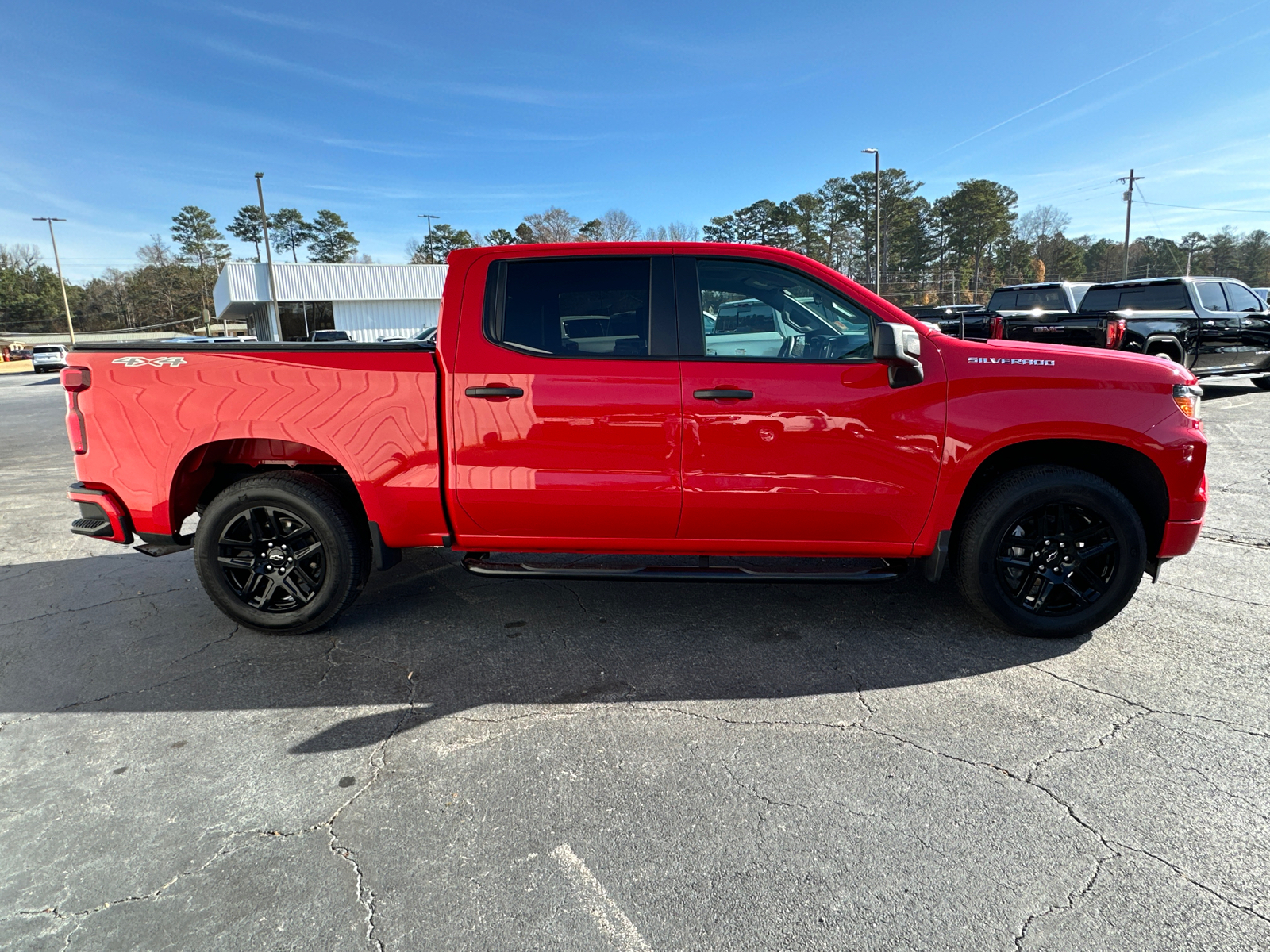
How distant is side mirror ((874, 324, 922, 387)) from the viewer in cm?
323

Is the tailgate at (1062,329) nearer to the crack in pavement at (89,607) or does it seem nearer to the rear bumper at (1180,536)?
the rear bumper at (1180,536)

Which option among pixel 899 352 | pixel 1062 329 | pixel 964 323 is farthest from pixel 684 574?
pixel 964 323

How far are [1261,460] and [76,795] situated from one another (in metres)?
10.7

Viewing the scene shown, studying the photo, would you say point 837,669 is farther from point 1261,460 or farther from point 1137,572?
point 1261,460

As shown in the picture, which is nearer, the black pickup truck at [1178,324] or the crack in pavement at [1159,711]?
the crack in pavement at [1159,711]

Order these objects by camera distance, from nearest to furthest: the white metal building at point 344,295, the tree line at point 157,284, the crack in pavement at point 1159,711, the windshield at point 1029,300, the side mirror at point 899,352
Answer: the crack in pavement at point 1159,711, the side mirror at point 899,352, the windshield at point 1029,300, the white metal building at point 344,295, the tree line at point 157,284

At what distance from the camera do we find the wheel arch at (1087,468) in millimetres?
3645

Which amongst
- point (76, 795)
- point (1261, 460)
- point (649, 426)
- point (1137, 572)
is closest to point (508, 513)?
point (649, 426)

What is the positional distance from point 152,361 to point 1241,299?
53.5 feet

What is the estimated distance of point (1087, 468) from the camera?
12.5 ft

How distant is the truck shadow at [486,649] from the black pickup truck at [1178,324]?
9137mm

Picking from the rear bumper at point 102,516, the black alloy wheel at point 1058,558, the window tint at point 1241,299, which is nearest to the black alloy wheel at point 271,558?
the rear bumper at point 102,516

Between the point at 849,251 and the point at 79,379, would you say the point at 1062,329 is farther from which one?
the point at 849,251

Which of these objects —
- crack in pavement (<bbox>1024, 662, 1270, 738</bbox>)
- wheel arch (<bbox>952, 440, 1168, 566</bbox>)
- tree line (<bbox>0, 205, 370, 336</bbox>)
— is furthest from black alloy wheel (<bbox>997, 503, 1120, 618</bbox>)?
tree line (<bbox>0, 205, 370, 336</bbox>)
